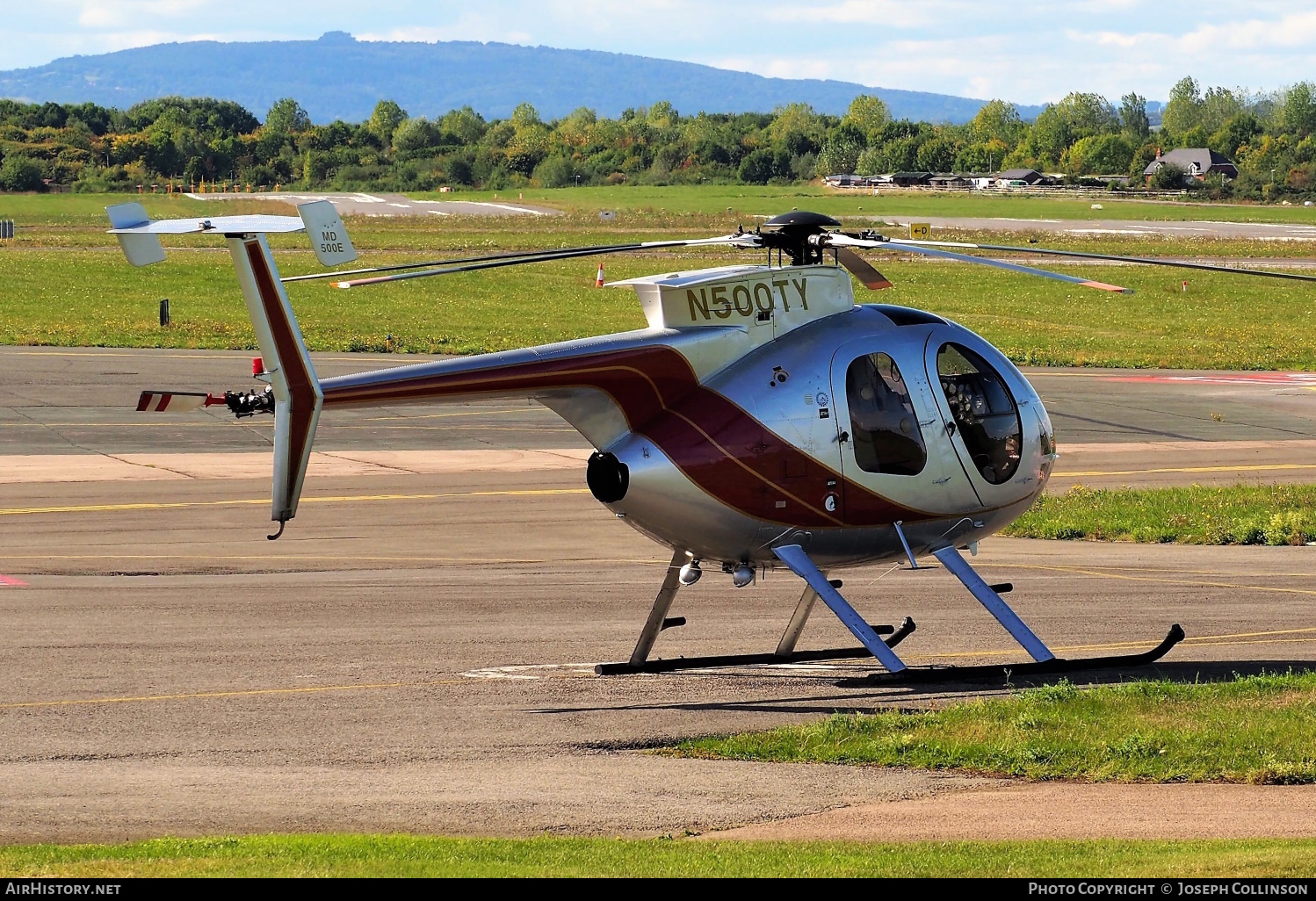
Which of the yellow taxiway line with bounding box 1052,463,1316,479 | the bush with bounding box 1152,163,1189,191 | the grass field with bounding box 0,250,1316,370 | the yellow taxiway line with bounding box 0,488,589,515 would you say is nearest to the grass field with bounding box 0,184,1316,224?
the bush with bounding box 1152,163,1189,191

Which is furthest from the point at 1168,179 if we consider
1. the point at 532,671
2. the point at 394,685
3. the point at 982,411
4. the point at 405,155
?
the point at 394,685

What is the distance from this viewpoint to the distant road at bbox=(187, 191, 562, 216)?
115188 millimetres

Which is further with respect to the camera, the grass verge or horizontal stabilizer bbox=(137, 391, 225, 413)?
the grass verge

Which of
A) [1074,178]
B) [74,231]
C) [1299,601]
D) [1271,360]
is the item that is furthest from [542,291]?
[1074,178]

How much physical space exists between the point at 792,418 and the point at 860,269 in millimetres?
1559

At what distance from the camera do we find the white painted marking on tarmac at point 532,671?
16000mm

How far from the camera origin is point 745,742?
13.4 meters

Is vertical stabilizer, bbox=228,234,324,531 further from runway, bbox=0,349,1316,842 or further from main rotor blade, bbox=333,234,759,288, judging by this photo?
runway, bbox=0,349,1316,842

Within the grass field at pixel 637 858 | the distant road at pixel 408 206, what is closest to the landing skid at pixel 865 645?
the grass field at pixel 637 858

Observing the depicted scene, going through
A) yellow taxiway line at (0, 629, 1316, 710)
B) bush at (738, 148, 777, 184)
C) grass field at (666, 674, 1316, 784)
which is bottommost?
bush at (738, 148, 777, 184)

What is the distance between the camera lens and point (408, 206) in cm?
12475

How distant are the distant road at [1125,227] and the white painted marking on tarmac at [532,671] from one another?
89.4 m

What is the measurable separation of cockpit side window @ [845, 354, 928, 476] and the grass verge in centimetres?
1079
